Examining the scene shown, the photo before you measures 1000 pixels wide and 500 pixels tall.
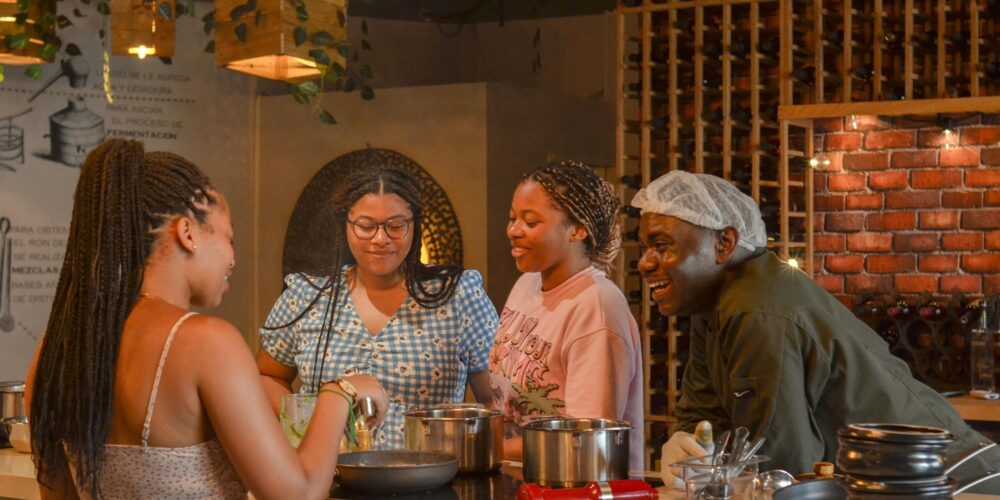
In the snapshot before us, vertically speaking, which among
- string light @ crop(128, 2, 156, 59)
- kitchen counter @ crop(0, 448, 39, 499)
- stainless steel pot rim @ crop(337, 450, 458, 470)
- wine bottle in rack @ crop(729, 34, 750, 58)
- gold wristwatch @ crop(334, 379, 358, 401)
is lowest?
kitchen counter @ crop(0, 448, 39, 499)

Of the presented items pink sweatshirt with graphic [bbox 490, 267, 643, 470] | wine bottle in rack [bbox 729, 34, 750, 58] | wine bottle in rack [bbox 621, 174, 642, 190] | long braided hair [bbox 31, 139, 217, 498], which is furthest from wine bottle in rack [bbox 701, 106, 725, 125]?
long braided hair [bbox 31, 139, 217, 498]

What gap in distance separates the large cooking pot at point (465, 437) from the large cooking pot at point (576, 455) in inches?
7.6

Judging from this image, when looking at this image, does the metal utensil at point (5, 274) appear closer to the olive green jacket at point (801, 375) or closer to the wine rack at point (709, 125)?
the wine rack at point (709, 125)

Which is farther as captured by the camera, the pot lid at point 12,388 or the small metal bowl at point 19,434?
the pot lid at point 12,388

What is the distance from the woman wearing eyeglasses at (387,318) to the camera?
323cm

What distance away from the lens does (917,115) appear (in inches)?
213

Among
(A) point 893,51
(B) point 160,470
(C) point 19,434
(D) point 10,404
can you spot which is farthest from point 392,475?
(A) point 893,51

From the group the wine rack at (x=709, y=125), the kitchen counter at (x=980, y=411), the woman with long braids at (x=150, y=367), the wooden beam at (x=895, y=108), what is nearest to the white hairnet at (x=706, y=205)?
the woman with long braids at (x=150, y=367)

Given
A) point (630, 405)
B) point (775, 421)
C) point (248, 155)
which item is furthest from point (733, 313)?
point (248, 155)

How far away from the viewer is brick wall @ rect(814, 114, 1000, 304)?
5375mm

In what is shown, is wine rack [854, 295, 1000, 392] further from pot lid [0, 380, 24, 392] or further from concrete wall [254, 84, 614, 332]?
pot lid [0, 380, 24, 392]

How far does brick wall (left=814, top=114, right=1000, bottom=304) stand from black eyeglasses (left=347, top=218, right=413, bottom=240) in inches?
114

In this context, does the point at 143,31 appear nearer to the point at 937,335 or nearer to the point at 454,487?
the point at 454,487

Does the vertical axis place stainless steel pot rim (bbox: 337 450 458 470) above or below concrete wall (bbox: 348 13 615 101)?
below
